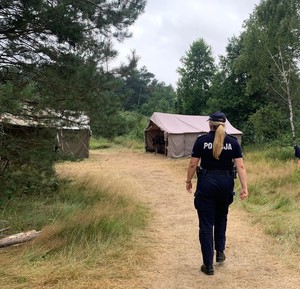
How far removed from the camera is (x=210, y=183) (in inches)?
149

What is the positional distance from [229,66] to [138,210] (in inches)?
967

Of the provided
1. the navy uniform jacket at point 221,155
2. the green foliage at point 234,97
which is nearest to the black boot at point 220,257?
the navy uniform jacket at point 221,155

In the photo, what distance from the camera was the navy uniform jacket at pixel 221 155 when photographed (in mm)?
3793

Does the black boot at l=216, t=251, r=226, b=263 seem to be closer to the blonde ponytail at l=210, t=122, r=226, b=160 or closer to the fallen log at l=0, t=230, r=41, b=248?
the blonde ponytail at l=210, t=122, r=226, b=160

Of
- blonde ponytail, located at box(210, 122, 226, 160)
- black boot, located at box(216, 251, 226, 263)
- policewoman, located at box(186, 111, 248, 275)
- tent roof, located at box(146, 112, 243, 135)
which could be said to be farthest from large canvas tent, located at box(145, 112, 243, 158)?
blonde ponytail, located at box(210, 122, 226, 160)

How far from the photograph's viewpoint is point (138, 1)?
6.92 meters

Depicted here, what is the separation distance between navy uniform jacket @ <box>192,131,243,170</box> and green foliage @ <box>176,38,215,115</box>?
29.5 meters

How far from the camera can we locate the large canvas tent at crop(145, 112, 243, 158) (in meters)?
20.2

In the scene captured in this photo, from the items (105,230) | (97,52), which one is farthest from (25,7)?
(105,230)

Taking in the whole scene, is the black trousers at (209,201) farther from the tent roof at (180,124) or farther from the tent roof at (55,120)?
the tent roof at (180,124)

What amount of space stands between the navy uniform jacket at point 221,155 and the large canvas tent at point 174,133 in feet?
53.2

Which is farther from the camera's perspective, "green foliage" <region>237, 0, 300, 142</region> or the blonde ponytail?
"green foliage" <region>237, 0, 300, 142</region>

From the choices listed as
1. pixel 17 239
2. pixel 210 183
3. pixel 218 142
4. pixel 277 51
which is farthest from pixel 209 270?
pixel 277 51

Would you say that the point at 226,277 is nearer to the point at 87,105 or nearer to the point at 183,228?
the point at 183,228
